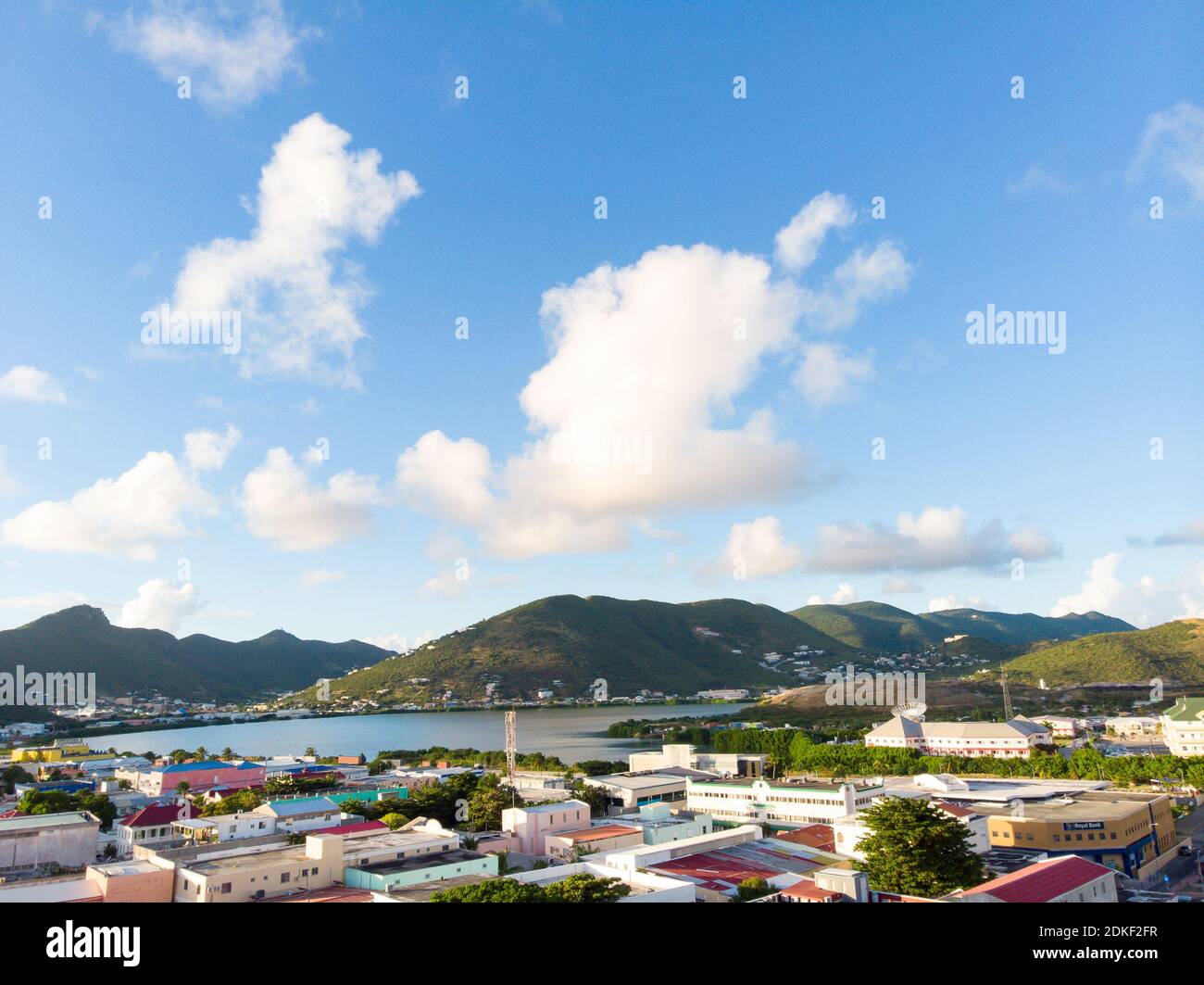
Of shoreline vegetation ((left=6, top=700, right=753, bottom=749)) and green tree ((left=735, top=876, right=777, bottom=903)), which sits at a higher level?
green tree ((left=735, top=876, right=777, bottom=903))

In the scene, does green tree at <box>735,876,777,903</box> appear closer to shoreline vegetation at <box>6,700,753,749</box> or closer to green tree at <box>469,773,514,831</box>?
green tree at <box>469,773,514,831</box>

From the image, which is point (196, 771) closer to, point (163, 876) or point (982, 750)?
point (163, 876)

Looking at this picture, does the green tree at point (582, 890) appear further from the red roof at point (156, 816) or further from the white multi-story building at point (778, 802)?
the red roof at point (156, 816)

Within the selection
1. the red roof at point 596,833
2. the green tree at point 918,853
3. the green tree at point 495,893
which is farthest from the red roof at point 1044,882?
the red roof at point 596,833

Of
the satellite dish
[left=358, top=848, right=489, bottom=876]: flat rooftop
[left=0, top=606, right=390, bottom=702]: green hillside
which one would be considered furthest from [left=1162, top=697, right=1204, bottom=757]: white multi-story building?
[left=0, top=606, right=390, bottom=702]: green hillside

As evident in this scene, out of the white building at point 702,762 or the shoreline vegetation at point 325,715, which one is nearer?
the white building at point 702,762
